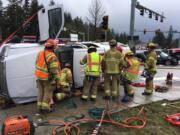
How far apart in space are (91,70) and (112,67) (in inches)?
23.7

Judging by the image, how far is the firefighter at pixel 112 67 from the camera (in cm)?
797

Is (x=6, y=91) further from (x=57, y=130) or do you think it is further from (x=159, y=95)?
(x=159, y=95)

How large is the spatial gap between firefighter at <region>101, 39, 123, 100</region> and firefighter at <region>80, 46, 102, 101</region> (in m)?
0.23

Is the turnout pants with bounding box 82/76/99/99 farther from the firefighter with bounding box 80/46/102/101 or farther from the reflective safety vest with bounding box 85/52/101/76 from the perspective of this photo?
the reflective safety vest with bounding box 85/52/101/76

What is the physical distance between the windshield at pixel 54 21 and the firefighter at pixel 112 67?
1.65 m

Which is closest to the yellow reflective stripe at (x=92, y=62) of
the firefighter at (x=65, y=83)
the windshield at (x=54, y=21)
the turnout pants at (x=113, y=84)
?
the turnout pants at (x=113, y=84)

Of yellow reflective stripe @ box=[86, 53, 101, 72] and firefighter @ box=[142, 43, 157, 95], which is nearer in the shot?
yellow reflective stripe @ box=[86, 53, 101, 72]

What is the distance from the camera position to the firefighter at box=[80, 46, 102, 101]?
7.92 m

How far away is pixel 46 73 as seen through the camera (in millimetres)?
6633

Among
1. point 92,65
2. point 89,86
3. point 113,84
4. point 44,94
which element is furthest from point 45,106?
point 113,84

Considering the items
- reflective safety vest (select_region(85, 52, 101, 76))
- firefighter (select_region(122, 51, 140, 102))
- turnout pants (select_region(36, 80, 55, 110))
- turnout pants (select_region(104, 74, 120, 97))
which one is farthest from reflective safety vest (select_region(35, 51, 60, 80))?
firefighter (select_region(122, 51, 140, 102))

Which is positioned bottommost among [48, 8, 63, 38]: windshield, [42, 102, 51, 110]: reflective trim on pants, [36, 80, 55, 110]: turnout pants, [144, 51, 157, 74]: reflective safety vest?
[42, 102, 51, 110]: reflective trim on pants

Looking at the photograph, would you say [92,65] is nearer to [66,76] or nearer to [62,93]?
[66,76]

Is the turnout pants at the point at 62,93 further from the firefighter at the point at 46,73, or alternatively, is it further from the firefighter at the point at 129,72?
the firefighter at the point at 129,72
